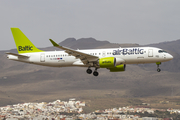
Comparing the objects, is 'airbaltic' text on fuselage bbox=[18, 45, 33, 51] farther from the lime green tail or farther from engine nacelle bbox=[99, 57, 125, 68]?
engine nacelle bbox=[99, 57, 125, 68]

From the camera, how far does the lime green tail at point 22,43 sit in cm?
6353

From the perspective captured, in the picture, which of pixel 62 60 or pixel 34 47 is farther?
pixel 34 47

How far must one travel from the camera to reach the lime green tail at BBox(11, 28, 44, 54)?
6353 cm

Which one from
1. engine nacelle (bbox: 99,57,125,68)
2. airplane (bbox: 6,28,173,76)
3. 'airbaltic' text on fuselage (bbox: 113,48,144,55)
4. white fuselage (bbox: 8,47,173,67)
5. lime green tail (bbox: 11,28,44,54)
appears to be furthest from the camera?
lime green tail (bbox: 11,28,44,54)

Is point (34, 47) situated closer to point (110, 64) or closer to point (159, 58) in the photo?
point (110, 64)

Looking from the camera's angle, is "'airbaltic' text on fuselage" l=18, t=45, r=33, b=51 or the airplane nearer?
the airplane

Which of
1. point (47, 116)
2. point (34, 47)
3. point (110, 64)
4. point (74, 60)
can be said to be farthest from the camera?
point (47, 116)

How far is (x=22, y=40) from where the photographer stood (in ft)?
212

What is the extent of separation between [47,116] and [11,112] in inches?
1067

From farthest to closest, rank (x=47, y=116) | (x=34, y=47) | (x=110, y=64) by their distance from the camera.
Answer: (x=47, y=116), (x=34, y=47), (x=110, y=64)

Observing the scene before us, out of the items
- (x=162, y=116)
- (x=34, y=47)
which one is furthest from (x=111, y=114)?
(x=34, y=47)

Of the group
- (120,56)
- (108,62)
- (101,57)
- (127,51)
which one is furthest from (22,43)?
(127,51)

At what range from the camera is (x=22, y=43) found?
64.2 metres

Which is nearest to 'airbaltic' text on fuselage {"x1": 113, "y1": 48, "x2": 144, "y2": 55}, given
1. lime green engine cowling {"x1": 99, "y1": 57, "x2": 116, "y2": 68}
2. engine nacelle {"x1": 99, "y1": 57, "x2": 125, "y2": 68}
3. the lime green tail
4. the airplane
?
the airplane
